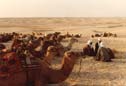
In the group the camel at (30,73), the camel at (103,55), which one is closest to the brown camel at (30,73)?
the camel at (30,73)

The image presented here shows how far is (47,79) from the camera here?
9773mm

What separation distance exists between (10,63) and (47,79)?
1.11 m

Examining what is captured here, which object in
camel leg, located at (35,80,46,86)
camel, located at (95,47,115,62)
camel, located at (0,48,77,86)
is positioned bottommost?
camel, located at (95,47,115,62)

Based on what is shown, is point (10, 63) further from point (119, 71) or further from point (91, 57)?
point (91, 57)

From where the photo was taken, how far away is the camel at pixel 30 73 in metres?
9.41

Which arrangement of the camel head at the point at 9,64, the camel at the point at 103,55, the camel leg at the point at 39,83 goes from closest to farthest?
the camel head at the point at 9,64
the camel leg at the point at 39,83
the camel at the point at 103,55

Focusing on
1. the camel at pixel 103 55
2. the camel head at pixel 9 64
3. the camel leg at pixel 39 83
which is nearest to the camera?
the camel head at pixel 9 64

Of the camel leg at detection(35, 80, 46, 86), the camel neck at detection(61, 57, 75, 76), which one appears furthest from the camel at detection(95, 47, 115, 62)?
the camel leg at detection(35, 80, 46, 86)

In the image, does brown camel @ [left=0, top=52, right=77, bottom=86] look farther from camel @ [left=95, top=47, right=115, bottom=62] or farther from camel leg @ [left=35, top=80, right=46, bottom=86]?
camel @ [left=95, top=47, right=115, bottom=62]

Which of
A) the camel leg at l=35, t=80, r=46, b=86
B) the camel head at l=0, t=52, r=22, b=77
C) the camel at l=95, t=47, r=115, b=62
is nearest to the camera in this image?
the camel head at l=0, t=52, r=22, b=77

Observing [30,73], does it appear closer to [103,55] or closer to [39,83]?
[39,83]

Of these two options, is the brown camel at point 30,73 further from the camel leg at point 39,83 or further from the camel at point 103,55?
the camel at point 103,55

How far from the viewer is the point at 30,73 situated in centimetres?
967

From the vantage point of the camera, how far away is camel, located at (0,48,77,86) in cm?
941
